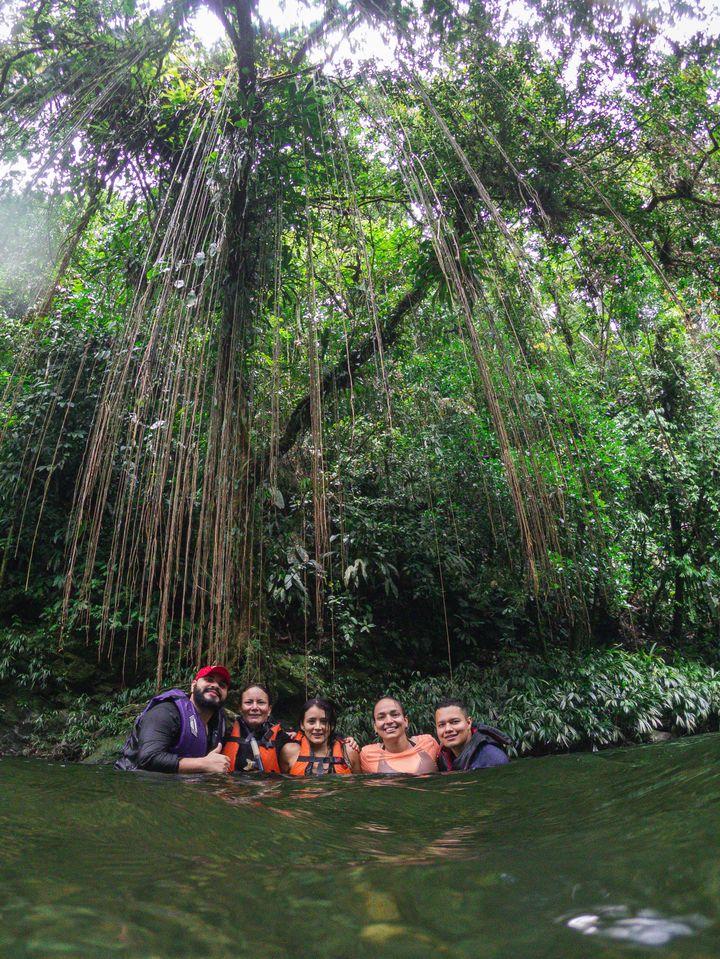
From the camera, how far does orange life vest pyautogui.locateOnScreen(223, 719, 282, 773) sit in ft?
8.64

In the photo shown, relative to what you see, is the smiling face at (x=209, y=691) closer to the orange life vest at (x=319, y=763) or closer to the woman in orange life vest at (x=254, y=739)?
the woman in orange life vest at (x=254, y=739)

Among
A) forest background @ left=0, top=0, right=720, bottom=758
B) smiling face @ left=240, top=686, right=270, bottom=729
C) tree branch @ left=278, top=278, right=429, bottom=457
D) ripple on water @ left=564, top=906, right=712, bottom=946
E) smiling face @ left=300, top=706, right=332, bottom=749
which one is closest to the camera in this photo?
ripple on water @ left=564, top=906, right=712, bottom=946

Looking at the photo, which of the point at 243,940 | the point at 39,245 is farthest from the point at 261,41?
the point at 243,940

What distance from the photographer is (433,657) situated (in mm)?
6090

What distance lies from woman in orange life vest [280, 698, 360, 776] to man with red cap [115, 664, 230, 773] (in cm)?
34

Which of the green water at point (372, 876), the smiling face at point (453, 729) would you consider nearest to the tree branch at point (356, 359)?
the smiling face at point (453, 729)

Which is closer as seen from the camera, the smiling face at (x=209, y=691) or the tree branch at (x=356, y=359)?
the smiling face at (x=209, y=691)

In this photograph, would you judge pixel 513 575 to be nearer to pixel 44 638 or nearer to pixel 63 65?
pixel 44 638

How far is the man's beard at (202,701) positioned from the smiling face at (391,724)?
0.73 m

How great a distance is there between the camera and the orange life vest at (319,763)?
103 inches

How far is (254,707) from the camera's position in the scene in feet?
9.46


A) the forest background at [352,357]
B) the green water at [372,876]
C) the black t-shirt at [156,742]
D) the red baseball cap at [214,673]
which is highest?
the forest background at [352,357]

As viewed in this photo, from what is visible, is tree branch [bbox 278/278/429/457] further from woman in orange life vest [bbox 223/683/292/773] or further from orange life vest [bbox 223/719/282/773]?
orange life vest [bbox 223/719/282/773]

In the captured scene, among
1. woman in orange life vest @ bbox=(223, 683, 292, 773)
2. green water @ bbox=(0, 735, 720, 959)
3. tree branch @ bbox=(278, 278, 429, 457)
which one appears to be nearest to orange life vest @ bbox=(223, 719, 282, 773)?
woman in orange life vest @ bbox=(223, 683, 292, 773)
